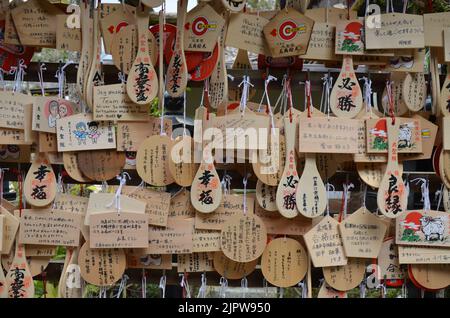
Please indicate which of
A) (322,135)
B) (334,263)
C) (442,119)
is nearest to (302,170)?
(322,135)

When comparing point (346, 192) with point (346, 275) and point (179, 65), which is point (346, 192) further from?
point (179, 65)

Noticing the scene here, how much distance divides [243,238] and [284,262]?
0.12 meters

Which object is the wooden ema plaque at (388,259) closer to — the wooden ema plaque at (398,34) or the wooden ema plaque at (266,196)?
the wooden ema plaque at (266,196)

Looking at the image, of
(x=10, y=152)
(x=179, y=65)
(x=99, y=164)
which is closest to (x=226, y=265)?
(x=99, y=164)

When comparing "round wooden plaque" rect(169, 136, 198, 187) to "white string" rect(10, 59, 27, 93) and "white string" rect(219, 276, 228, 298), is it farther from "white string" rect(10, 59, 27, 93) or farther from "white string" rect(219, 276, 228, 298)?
"white string" rect(10, 59, 27, 93)

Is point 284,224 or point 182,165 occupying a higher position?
point 182,165

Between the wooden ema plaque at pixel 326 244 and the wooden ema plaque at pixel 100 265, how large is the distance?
450 millimetres

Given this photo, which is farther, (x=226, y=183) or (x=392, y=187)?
(x=226, y=183)

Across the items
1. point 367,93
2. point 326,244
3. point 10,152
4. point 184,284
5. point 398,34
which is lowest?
point 184,284

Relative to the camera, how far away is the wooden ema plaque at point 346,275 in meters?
1.29

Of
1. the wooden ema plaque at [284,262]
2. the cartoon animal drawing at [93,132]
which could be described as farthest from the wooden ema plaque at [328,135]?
the cartoon animal drawing at [93,132]

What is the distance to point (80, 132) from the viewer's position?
4.18 ft
